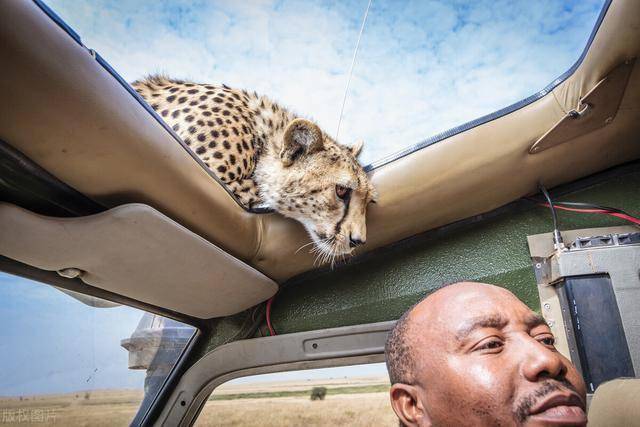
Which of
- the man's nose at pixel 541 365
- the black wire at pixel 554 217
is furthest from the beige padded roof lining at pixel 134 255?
the black wire at pixel 554 217

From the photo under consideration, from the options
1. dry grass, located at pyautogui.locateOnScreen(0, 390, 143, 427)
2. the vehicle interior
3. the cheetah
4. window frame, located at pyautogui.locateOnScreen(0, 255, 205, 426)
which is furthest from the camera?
dry grass, located at pyautogui.locateOnScreen(0, 390, 143, 427)

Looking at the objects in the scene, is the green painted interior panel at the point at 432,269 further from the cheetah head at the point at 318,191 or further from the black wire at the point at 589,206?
the cheetah head at the point at 318,191

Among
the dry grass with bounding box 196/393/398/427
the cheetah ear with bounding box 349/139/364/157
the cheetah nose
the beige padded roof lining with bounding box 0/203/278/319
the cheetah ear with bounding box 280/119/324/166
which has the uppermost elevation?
the cheetah ear with bounding box 349/139/364/157

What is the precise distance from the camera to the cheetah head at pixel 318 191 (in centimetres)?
174

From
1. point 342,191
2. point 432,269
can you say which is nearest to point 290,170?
point 342,191

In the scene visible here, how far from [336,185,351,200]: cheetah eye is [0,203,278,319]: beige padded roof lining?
503 mm

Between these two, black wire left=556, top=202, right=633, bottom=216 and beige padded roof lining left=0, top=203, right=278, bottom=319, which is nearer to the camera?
beige padded roof lining left=0, top=203, right=278, bottom=319

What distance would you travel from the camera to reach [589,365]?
160 centimetres

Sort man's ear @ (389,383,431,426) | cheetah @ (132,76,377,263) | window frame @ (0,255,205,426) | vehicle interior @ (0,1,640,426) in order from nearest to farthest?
vehicle interior @ (0,1,640,426) → man's ear @ (389,383,431,426) → window frame @ (0,255,205,426) → cheetah @ (132,76,377,263)

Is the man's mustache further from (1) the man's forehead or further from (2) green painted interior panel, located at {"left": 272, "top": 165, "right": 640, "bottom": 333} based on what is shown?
(2) green painted interior panel, located at {"left": 272, "top": 165, "right": 640, "bottom": 333}

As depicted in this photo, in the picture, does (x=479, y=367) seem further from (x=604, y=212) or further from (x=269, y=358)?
(x=269, y=358)

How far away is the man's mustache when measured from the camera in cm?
97

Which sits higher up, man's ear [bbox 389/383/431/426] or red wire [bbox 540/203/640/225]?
red wire [bbox 540/203/640/225]

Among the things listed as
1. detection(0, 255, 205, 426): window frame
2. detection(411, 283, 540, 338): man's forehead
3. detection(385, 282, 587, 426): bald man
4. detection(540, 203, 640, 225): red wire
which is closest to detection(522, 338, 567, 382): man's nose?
detection(385, 282, 587, 426): bald man
